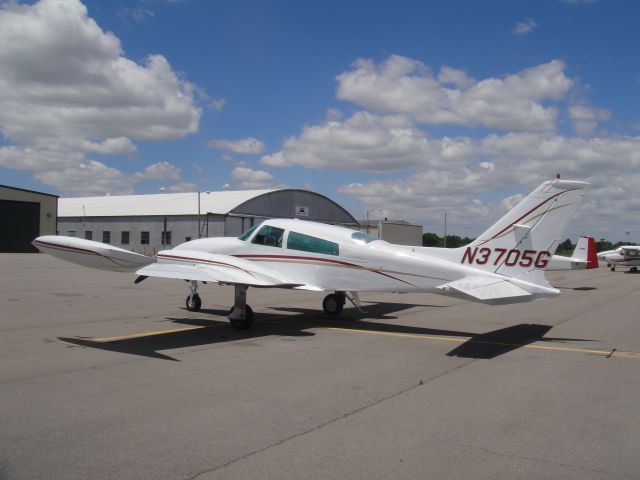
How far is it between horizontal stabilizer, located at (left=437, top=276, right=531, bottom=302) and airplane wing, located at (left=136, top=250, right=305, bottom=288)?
147 inches

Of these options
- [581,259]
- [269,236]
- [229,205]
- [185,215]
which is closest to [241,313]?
[269,236]

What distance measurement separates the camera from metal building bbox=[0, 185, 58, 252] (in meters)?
52.6

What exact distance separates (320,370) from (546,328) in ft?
24.8

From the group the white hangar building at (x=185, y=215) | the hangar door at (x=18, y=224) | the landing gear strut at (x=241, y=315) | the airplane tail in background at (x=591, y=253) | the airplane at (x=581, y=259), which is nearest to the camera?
the landing gear strut at (x=241, y=315)

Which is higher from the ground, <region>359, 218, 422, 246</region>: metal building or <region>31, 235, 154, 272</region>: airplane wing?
<region>359, 218, 422, 246</region>: metal building

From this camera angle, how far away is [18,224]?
53.5 meters

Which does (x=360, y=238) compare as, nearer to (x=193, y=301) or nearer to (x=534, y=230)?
(x=534, y=230)

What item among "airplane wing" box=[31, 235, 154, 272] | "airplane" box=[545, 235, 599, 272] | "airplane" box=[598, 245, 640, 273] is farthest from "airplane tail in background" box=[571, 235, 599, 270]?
"airplane wing" box=[31, 235, 154, 272]

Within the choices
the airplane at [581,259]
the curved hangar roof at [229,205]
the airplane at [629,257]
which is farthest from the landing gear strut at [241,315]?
the airplane at [629,257]

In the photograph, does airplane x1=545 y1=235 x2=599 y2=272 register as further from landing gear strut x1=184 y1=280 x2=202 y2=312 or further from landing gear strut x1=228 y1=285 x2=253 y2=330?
landing gear strut x1=228 y1=285 x2=253 y2=330

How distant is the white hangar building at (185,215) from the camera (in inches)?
2077

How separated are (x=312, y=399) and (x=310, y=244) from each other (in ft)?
21.4

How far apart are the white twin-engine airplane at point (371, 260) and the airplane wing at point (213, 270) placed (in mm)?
22

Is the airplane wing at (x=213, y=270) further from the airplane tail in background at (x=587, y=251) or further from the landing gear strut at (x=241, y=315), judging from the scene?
the airplane tail in background at (x=587, y=251)
